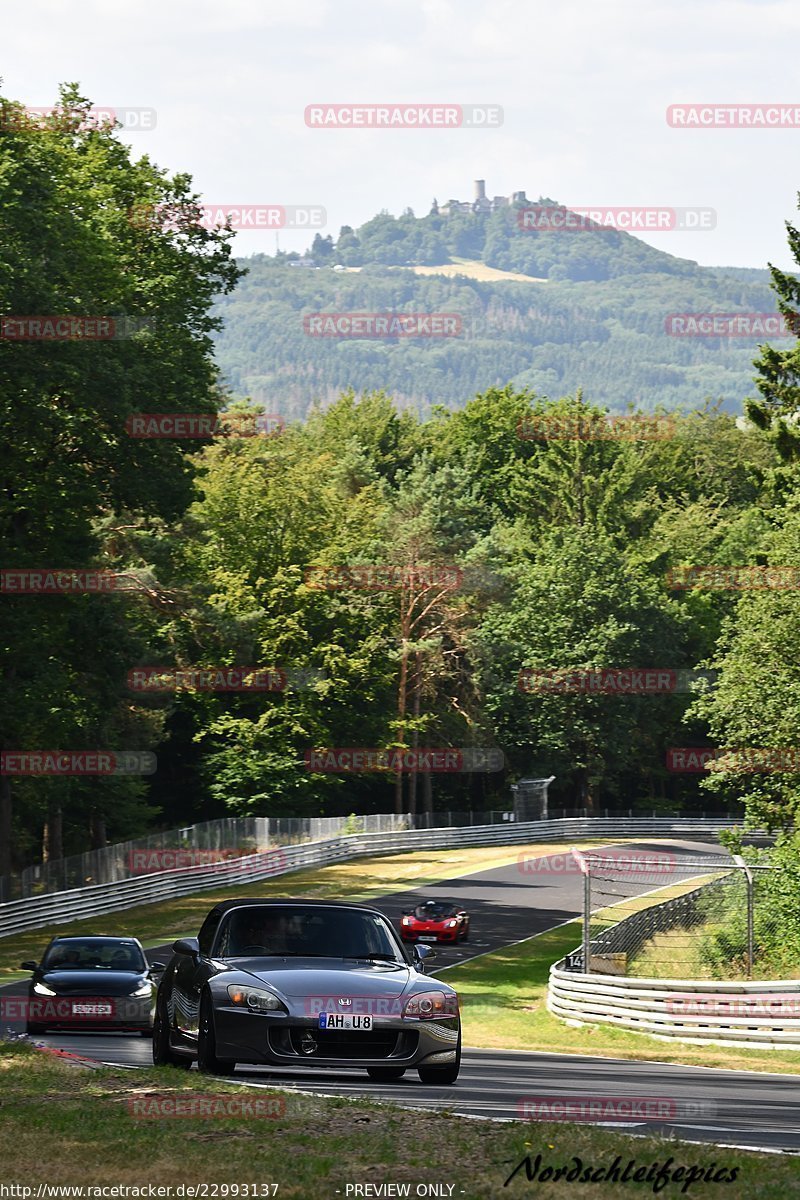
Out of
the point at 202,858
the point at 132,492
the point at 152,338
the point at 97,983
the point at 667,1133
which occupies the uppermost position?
the point at 152,338

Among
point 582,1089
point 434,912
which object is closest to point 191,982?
point 582,1089

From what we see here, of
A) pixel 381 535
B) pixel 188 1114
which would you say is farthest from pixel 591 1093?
pixel 381 535

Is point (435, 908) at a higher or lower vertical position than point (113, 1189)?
lower

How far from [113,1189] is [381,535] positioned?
78.7m

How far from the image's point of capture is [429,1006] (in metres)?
12.3

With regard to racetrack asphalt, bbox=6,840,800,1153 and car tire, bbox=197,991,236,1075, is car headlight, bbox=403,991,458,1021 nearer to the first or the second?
racetrack asphalt, bbox=6,840,800,1153

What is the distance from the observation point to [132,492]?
4328 cm

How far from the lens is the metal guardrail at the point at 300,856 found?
145 ft

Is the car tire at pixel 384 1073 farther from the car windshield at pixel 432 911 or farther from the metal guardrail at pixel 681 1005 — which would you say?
the car windshield at pixel 432 911

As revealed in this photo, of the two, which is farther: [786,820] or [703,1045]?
[786,820]

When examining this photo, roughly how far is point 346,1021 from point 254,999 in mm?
656

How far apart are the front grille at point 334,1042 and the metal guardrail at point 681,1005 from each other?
1156 cm

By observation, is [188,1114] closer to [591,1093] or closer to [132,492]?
[591,1093]

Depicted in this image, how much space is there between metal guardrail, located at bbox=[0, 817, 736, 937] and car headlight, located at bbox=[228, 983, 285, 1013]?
3080 cm
